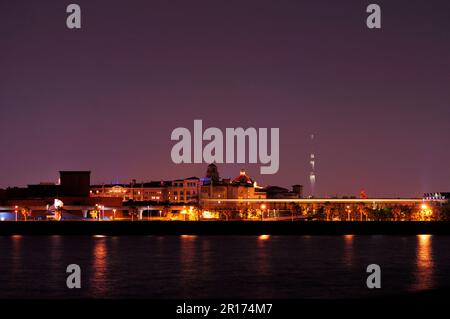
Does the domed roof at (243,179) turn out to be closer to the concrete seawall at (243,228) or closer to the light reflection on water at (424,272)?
the concrete seawall at (243,228)

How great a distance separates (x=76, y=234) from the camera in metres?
80.4

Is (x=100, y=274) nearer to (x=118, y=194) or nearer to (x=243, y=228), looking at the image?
(x=243, y=228)

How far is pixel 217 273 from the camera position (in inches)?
1307

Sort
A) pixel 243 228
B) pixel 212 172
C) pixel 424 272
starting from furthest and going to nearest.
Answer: pixel 212 172
pixel 243 228
pixel 424 272

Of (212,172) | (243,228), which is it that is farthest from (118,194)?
(243,228)

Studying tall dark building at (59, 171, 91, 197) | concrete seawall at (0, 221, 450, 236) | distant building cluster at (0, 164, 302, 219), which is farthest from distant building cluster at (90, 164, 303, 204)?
concrete seawall at (0, 221, 450, 236)

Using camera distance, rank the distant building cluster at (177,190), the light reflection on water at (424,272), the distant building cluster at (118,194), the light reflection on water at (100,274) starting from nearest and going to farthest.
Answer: the light reflection on water at (100,274), the light reflection on water at (424,272), the distant building cluster at (118,194), the distant building cluster at (177,190)

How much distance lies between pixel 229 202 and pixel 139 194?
19285mm

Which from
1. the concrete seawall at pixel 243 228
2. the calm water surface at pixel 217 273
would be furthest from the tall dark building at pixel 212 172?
the calm water surface at pixel 217 273

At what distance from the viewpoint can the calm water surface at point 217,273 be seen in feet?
84.9

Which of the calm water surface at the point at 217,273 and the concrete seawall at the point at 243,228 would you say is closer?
the calm water surface at the point at 217,273
